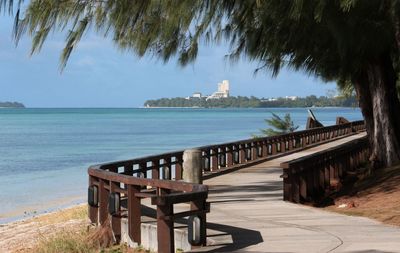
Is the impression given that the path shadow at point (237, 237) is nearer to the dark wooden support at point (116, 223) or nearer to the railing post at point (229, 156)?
the dark wooden support at point (116, 223)

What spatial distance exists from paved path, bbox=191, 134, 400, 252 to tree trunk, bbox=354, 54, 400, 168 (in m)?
5.09

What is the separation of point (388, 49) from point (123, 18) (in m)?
9.17

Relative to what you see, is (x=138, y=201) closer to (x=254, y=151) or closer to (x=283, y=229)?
(x=283, y=229)

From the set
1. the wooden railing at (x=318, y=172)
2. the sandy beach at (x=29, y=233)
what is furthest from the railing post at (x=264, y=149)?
the sandy beach at (x=29, y=233)

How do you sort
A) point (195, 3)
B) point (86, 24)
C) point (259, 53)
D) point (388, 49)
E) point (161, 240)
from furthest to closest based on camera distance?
point (388, 49) < point (259, 53) < point (195, 3) < point (86, 24) < point (161, 240)

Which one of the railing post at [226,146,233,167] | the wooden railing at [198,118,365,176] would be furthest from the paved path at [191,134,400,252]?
the railing post at [226,146,233,167]

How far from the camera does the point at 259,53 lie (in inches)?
558

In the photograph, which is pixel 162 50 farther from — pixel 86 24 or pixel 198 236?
pixel 198 236

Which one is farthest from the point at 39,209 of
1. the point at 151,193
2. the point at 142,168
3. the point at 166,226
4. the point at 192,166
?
the point at 166,226

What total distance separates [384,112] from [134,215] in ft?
34.6

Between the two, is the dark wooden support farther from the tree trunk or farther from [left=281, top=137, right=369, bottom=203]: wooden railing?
the tree trunk

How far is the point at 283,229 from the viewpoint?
940 cm

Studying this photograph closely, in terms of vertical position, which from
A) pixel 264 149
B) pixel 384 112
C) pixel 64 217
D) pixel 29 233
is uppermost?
pixel 384 112

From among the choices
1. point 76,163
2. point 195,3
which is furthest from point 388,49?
point 76,163
